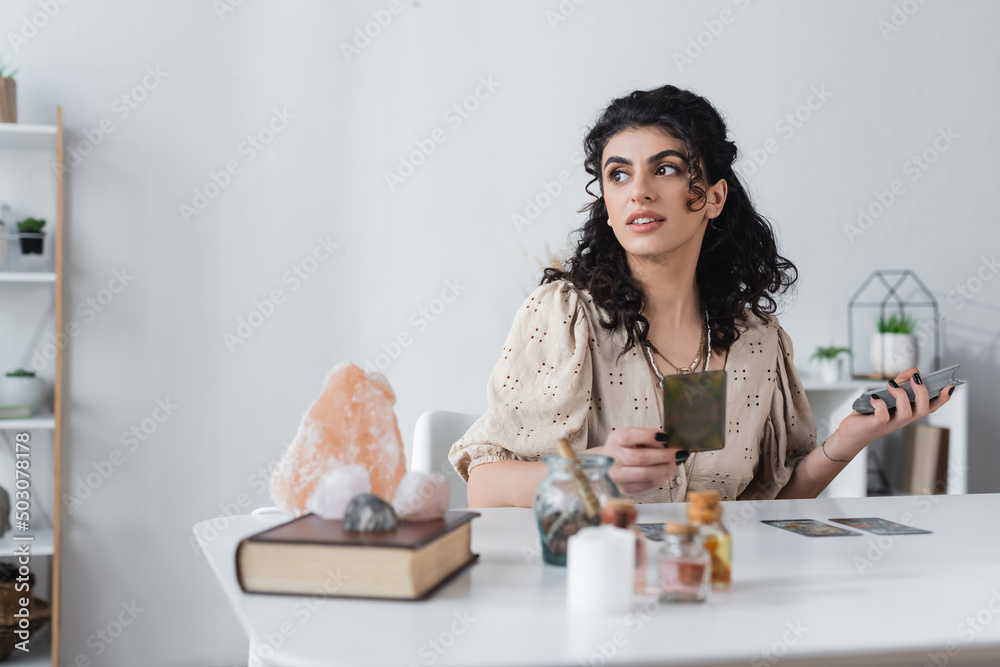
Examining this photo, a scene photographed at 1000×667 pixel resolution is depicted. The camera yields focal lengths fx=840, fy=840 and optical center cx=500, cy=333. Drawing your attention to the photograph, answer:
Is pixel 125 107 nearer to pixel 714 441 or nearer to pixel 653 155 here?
pixel 653 155

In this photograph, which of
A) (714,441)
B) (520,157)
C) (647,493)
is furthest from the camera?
(520,157)

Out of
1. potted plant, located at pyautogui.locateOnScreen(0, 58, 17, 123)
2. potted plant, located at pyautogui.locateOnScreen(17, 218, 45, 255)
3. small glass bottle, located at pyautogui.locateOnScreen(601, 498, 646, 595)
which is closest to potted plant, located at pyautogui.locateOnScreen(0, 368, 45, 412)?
potted plant, located at pyautogui.locateOnScreen(17, 218, 45, 255)

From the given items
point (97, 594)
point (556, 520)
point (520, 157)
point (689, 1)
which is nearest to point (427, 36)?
point (520, 157)

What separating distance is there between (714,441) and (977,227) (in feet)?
8.40

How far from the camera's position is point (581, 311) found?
1593 mm

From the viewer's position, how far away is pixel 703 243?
1.78 m

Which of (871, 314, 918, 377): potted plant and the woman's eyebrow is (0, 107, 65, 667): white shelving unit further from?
(871, 314, 918, 377): potted plant

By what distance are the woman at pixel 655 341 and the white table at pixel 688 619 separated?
483 millimetres

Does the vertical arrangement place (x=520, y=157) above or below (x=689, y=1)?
below

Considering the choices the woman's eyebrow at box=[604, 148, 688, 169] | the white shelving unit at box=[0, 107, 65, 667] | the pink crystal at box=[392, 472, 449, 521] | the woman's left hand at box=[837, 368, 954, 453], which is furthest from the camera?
the white shelving unit at box=[0, 107, 65, 667]

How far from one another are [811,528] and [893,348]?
201 cm

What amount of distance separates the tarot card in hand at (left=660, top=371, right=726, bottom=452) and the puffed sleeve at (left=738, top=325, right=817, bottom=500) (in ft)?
1.67

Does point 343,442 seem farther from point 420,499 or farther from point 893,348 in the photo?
point 893,348

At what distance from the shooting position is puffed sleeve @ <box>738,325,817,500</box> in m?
1.63
